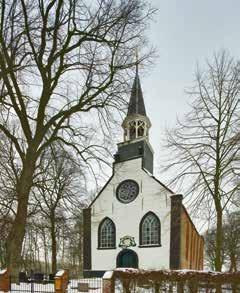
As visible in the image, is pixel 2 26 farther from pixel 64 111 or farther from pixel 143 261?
pixel 143 261

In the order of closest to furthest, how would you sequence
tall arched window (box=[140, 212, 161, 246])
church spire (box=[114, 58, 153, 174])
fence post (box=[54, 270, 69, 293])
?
fence post (box=[54, 270, 69, 293]) < tall arched window (box=[140, 212, 161, 246]) < church spire (box=[114, 58, 153, 174])

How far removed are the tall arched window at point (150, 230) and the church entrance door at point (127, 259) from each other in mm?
1255

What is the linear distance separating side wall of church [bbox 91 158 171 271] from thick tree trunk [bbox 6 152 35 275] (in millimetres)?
17290

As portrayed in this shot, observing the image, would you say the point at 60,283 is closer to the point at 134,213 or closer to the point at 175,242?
the point at 175,242

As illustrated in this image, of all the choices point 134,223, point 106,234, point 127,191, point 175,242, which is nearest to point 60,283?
point 175,242

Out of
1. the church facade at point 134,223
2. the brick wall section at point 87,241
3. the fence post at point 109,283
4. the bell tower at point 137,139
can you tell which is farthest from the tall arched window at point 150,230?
the fence post at point 109,283

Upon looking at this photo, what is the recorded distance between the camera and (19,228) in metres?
12.4

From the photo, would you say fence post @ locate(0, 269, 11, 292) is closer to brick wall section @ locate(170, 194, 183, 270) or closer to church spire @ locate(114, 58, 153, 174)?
brick wall section @ locate(170, 194, 183, 270)

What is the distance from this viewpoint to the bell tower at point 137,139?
34781 millimetres

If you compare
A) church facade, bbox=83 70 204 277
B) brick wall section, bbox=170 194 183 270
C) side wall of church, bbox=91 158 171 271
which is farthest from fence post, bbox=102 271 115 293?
side wall of church, bbox=91 158 171 271

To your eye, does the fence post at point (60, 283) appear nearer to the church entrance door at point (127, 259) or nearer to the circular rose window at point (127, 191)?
the church entrance door at point (127, 259)

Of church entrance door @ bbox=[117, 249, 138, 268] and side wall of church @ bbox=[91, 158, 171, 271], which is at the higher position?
side wall of church @ bbox=[91, 158, 171, 271]

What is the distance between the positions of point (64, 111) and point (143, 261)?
2027 centimetres

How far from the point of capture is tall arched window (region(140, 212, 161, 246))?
3092cm
